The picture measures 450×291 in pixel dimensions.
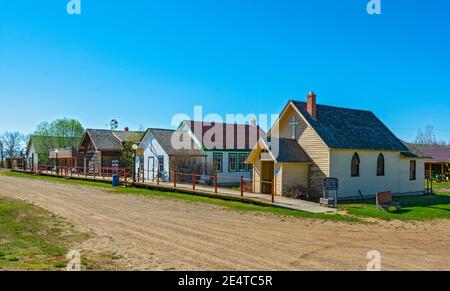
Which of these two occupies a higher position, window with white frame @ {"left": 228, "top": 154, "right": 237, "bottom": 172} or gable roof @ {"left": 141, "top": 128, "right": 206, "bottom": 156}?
gable roof @ {"left": 141, "top": 128, "right": 206, "bottom": 156}

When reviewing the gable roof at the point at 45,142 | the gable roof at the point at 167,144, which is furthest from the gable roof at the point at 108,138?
the gable roof at the point at 45,142

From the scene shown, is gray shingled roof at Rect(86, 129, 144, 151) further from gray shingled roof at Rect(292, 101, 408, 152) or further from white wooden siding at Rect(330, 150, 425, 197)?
white wooden siding at Rect(330, 150, 425, 197)

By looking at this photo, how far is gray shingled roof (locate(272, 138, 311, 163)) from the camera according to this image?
76.6ft

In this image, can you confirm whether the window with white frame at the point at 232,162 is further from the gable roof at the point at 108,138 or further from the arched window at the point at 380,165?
the arched window at the point at 380,165

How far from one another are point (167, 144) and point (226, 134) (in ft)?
21.2

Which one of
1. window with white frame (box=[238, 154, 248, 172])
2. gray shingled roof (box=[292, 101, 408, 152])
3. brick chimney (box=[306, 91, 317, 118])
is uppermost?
brick chimney (box=[306, 91, 317, 118])

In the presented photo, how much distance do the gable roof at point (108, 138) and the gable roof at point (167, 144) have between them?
9.19m

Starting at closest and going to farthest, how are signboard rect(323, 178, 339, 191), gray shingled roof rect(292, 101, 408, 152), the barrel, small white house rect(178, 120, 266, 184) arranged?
signboard rect(323, 178, 339, 191)
gray shingled roof rect(292, 101, 408, 152)
the barrel
small white house rect(178, 120, 266, 184)

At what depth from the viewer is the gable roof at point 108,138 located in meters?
A: 44.6

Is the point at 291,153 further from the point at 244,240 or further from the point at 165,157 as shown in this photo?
the point at 244,240

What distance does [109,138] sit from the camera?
46.5 meters

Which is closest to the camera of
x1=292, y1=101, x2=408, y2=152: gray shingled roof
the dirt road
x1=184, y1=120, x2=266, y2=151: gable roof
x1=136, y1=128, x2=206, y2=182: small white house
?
the dirt road

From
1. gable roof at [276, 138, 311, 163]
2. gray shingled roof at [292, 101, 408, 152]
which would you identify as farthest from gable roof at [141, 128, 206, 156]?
gray shingled roof at [292, 101, 408, 152]
